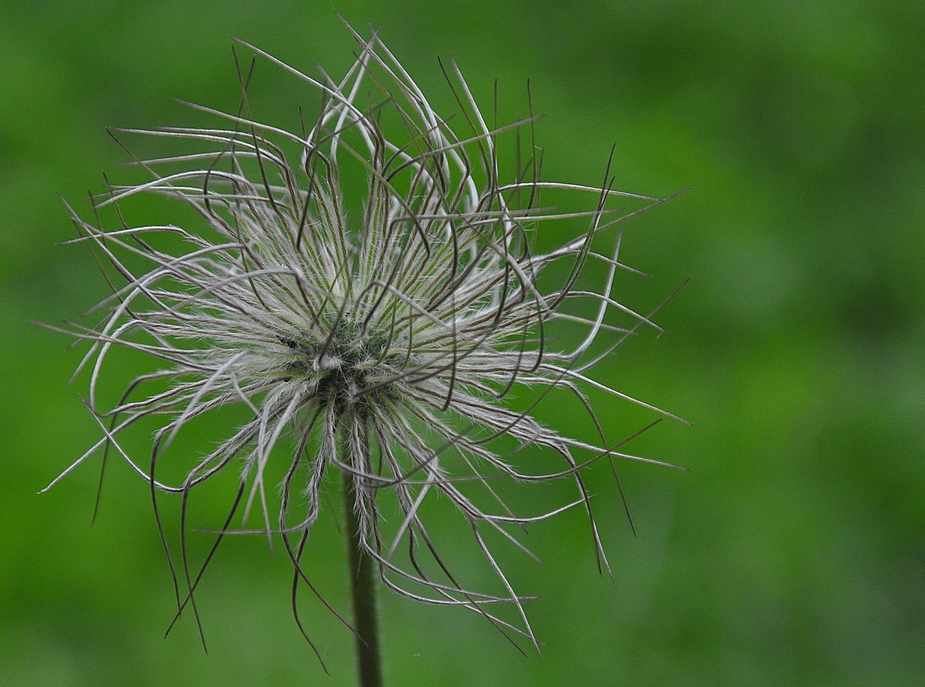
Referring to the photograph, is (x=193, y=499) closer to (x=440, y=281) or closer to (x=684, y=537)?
(x=684, y=537)

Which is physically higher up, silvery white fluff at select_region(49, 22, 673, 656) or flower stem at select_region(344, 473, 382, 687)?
silvery white fluff at select_region(49, 22, 673, 656)

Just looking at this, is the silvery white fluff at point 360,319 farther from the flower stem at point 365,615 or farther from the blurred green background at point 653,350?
the blurred green background at point 653,350

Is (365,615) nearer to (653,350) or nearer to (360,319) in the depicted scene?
(360,319)

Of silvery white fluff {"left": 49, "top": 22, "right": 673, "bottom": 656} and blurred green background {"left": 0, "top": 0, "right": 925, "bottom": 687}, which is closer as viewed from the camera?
silvery white fluff {"left": 49, "top": 22, "right": 673, "bottom": 656}

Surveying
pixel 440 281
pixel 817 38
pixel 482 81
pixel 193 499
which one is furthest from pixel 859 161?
pixel 440 281

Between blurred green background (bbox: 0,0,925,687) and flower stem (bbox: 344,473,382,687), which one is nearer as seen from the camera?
flower stem (bbox: 344,473,382,687)

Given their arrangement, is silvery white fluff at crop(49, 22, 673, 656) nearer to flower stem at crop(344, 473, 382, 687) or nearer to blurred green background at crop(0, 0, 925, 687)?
flower stem at crop(344, 473, 382, 687)

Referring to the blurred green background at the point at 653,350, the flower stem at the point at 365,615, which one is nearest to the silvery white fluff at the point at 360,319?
the flower stem at the point at 365,615

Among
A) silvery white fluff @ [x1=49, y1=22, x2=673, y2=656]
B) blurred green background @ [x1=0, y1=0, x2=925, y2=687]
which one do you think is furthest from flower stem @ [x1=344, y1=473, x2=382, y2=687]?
blurred green background @ [x1=0, y1=0, x2=925, y2=687]
